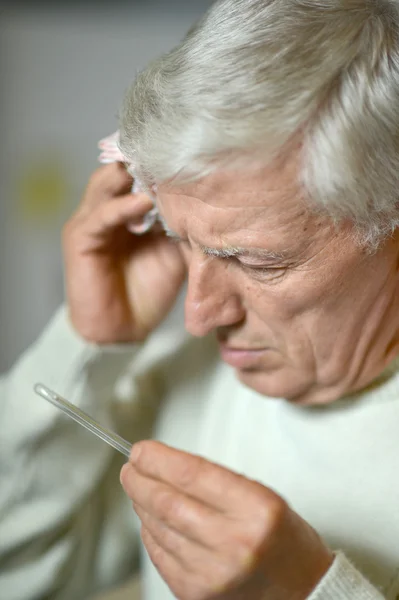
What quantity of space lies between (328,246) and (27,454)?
57 centimetres

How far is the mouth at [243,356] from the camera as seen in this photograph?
82cm

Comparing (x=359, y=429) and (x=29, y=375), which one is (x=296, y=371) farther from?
(x=29, y=375)

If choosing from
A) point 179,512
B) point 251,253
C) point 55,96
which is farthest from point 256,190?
point 55,96

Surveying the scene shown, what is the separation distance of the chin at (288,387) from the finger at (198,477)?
19 cm

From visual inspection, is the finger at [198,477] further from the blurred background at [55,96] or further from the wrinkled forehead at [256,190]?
the blurred background at [55,96]

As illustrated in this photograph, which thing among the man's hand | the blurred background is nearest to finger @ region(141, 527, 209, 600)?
the man's hand

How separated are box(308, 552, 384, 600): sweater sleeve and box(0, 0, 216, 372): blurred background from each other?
1.45m

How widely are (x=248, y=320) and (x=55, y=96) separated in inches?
51.2

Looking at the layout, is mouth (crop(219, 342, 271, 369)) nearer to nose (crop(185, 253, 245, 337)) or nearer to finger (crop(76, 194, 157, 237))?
nose (crop(185, 253, 245, 337))

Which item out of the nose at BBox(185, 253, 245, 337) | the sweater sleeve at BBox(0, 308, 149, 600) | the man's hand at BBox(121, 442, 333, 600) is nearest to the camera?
the man's hand at BBox(121, 442, 333, 600)

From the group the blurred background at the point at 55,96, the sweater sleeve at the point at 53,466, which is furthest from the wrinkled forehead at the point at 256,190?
Answer: the blurred background at the point at 55,96

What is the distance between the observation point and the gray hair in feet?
2.07

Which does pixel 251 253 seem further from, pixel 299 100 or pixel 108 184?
pixel 108 184

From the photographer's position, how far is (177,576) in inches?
25.9
